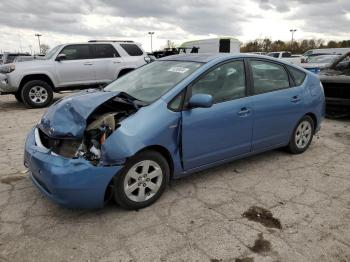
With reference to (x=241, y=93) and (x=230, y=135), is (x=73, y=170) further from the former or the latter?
(x=241, y=93)

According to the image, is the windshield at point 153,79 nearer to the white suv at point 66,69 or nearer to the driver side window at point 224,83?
the driver side window at point 224,83

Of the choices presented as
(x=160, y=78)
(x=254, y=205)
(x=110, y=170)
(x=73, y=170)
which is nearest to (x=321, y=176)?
(x=254, y=205)

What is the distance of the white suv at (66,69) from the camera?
32.1 feet

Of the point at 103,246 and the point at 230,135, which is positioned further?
the point at 230,135

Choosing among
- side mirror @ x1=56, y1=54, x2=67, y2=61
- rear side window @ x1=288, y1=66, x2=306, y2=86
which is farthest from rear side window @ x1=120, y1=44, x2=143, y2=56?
rear side window @ x1=288, y1=66, x2=306, y2=86

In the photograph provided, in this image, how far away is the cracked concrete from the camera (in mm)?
2879

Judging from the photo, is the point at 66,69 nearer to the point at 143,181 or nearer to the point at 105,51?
the point at 105,51

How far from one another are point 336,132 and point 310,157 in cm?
192

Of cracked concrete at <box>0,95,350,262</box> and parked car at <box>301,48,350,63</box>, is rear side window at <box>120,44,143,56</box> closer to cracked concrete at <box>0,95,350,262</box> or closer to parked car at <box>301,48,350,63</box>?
cracked concrete at <box>0,95,350,262</box>

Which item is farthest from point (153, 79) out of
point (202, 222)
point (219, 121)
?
point (202, 222)

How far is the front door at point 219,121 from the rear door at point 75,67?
701 centimetres

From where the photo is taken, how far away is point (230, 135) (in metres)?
4.14

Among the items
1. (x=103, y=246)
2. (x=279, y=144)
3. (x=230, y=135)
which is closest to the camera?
(x=103, y=246)

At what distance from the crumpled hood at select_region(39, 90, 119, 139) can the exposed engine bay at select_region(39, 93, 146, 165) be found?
0.05 metres
